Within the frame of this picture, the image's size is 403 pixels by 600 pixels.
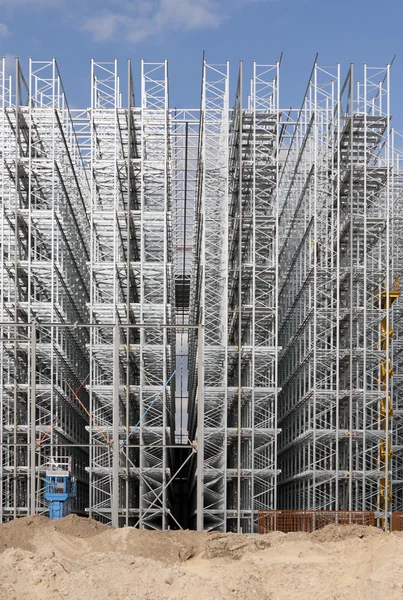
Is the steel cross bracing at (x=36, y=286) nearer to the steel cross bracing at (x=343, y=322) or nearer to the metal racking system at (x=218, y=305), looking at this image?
the metal racking system at (x=218, y=305)

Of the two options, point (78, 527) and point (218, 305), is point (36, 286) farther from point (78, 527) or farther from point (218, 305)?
point (78, 527)

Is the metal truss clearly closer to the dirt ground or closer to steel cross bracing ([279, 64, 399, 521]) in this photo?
steel cross bracing ([279, 64, 399, 521])

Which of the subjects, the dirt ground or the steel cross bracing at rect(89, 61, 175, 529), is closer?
the dirt ground

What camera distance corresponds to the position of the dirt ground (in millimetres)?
15125

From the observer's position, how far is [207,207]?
1442 inches

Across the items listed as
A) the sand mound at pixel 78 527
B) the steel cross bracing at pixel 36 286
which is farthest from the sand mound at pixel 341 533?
the steel cross bracing at pixel 36 286

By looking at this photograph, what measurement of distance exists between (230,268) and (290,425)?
9853 millimetres

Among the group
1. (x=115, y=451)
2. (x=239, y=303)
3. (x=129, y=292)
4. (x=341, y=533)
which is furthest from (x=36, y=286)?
(x=341, y=533)

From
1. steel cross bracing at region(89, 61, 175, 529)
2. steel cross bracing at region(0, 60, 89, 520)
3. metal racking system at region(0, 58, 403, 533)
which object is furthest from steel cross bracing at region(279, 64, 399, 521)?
steel cross bracing at region(0, 60, 89, 520)

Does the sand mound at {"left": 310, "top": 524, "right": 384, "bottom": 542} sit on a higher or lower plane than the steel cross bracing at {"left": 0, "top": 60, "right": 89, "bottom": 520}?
lower

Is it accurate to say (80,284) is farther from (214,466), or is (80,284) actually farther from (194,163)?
(214,466)

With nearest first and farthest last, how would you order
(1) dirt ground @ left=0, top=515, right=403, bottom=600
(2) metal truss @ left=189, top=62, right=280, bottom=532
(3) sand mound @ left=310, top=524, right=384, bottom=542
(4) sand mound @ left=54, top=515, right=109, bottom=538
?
1. (1) dirt ground @ left=0, top=515, right=403, bottom=600
2. (3) sand mound @ left=310, top=524, right=384, bottom=542
3. (4) sand mound @ left=54, top=515, right=109, bottom=538
4. (2) metal truss @ left=189, top=62, right=280, bottom=532

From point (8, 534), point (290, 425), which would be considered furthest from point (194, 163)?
point (8, 534)

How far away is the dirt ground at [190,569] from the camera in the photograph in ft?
49.6
